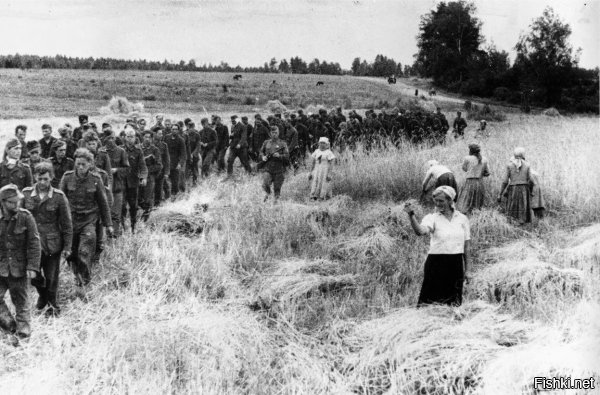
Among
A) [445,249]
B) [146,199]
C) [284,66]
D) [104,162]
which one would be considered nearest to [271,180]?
[146,199]

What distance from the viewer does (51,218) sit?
5711 mm

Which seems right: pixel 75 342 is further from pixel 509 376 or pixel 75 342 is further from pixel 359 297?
pixel 509 376

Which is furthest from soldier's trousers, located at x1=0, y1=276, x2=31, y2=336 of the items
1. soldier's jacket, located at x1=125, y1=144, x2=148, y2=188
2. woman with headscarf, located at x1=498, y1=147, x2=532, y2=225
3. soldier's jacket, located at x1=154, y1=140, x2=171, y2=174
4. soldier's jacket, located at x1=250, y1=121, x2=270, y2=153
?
soldier's jacket, located at x1=250, y1=121, x2=270, y2=153

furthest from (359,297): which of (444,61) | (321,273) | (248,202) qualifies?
(444,61)

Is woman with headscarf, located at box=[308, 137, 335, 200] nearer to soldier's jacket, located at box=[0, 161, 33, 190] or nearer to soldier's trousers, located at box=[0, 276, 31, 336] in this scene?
soldier's jacket, located at box=[0, 161, 33, 190]

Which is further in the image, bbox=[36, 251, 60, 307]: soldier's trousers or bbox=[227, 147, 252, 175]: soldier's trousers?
bbox=[227, 147, 252, 175]: soldier's trousers

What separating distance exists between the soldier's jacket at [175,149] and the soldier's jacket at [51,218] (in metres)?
A: 5.47

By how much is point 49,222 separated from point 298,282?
2.75 metres

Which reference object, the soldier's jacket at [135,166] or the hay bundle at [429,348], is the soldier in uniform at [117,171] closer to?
the soldier's jacket at [135,166]

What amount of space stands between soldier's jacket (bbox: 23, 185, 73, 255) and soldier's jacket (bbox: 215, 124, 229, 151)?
821 cm

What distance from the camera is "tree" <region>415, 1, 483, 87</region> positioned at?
52469 mm

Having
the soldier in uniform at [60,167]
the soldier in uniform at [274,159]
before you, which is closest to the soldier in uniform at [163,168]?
the soldier in uniform at [274,159]

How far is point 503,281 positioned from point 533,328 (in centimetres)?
154

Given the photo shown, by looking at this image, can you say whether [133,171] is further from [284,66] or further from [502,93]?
[284,66]
